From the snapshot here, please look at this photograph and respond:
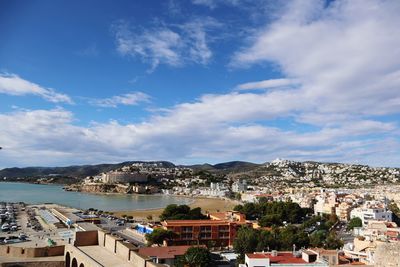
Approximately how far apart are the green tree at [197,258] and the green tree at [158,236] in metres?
7.57

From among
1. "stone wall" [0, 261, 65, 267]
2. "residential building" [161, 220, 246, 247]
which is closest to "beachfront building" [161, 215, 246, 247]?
"residential building" [161, 220, 246, 247]

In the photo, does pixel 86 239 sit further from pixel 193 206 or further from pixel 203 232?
pixel 193 206

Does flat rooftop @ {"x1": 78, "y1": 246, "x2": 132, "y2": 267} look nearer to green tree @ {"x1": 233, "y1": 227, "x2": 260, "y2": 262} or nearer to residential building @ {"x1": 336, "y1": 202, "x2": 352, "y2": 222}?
green tree @ {"x1": 233, "y1": 227, "x2": 260, "y2": 262}

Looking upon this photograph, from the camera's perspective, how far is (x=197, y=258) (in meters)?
21.4

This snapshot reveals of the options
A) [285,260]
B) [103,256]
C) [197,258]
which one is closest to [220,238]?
[197,258]

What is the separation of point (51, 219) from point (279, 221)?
2307cm

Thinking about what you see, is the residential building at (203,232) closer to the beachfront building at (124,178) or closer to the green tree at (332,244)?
the green tree at (332,244)

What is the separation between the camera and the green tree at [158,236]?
2903 cm

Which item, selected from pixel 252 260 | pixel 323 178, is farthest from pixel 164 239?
pixel 323 178

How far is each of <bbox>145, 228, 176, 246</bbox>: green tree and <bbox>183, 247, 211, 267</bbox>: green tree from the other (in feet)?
24.8

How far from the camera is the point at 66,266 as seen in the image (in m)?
16.5

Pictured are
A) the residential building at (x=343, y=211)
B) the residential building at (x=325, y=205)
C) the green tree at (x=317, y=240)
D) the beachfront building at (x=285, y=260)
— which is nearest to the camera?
the beachfront building at (x=285, y=260)

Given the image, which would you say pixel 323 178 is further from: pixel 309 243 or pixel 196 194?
pixel 309 243

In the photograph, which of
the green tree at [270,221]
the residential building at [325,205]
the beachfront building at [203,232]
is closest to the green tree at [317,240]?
the beachfront building at [203,232]
